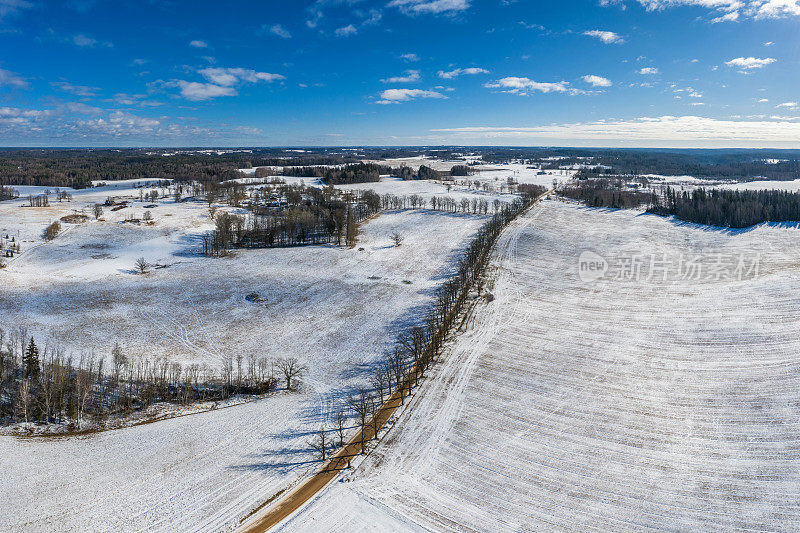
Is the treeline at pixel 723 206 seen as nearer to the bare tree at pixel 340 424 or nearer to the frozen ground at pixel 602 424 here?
the frozen ground at pixel 602 424

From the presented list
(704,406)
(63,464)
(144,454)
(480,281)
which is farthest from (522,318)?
(63,464)

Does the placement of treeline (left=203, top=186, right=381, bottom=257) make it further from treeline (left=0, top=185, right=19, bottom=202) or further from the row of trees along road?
treeline (left=0, top=185, right=19, bottom=202)

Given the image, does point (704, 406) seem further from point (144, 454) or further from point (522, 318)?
point (144, 454)

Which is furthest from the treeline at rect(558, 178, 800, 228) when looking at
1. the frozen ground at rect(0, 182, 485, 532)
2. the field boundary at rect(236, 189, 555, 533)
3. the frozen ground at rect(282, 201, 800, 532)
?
the field boundary at rect(236, 189, 555, 533)

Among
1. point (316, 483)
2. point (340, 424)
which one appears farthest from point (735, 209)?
point (316, 483)

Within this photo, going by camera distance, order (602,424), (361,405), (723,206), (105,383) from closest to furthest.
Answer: (602,424) < (361,405) < (105,383) < (723,206)

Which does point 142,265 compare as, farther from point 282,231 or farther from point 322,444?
point 322,444
